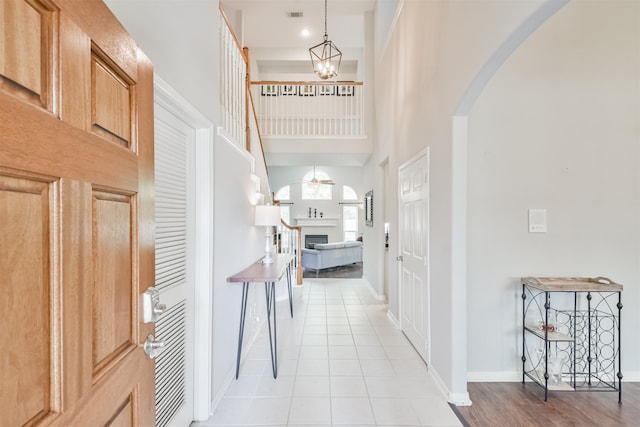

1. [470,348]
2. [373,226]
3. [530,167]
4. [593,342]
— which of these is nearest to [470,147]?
[530,167]

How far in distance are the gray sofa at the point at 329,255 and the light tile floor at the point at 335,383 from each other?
11.5 feet

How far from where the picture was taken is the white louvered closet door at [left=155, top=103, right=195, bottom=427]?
1646 mm

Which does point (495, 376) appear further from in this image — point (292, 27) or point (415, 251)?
point (292, 27)

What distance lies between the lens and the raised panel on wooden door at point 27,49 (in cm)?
51

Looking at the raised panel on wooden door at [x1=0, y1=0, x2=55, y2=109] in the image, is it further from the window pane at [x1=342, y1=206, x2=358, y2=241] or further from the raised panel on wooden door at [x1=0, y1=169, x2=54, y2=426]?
the window pane at [x1=342, y1=206, x2=358, y2=241]

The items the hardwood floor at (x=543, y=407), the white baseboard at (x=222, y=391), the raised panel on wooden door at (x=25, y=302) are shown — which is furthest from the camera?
the white baseboard at (x=222, y=391)

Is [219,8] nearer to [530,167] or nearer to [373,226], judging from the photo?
[530,167]

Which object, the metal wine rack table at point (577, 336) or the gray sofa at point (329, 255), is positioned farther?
the gray sofa at point (329, 255)

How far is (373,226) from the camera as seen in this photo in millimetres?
5684

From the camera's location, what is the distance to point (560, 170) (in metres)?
2.57

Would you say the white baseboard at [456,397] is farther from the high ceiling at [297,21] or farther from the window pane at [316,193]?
the window pane at [316,193]

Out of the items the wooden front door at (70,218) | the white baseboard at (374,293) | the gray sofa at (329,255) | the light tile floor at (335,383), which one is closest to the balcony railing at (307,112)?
the white baseboard at (374,293)

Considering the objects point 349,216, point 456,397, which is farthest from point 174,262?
point 349,216

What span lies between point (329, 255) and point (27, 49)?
24.5 feet
